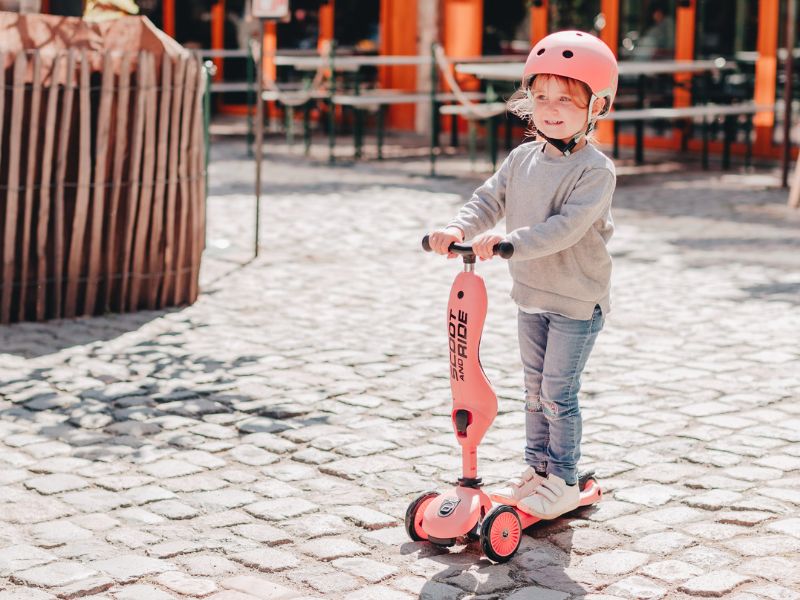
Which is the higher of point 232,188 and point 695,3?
point 695,3

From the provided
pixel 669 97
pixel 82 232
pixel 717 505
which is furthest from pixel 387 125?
pixel 717 505

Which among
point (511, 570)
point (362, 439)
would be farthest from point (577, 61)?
point (362, 439)

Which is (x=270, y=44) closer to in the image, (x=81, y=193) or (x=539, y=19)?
(x=539, y=19)

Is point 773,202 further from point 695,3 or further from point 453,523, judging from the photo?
point 453,523

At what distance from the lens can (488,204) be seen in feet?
13.7

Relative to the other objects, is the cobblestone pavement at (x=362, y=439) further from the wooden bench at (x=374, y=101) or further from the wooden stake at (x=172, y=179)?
the wooden bench at (x=374, y=101)

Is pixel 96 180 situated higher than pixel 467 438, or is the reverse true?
pixel 96 180

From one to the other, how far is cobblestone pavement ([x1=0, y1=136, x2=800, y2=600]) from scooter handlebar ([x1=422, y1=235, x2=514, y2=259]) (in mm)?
905

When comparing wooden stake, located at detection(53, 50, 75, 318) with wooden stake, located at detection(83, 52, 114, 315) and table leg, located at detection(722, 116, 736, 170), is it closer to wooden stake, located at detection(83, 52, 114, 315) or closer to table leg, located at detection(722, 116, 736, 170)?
wooden stake, located at detection(83, 52, 114, 315)

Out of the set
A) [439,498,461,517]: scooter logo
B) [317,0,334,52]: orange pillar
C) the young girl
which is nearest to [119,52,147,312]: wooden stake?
the young girl

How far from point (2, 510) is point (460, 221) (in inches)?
68.2

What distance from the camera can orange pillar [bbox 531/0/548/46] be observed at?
17297 millimetres

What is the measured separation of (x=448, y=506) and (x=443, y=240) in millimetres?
779

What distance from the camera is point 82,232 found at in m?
7.06
